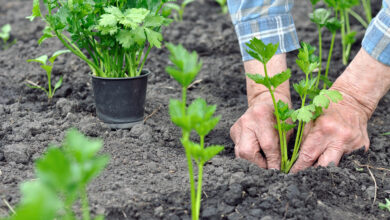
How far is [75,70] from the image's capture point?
297 centimetres

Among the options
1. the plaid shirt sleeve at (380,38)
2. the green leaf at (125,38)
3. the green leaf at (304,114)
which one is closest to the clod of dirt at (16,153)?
the green leaf at (125,38)

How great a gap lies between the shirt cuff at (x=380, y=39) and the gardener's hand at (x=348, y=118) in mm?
30

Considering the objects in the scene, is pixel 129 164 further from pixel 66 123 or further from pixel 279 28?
pixel 279 28

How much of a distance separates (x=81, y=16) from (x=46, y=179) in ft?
3.72

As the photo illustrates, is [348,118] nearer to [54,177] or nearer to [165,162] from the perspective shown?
[165,162]

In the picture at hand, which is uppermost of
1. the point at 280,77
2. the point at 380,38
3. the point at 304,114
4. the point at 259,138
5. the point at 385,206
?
the point at 380,38

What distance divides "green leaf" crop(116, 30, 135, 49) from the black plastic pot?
23cm

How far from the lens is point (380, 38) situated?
6.25 ft

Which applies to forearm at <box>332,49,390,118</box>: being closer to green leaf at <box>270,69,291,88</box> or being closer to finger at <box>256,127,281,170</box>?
finger at <box>256,127,281,170</box>

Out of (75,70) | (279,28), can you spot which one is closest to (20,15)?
(75,70)

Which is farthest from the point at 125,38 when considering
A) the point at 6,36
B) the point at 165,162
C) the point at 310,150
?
the point at 6,36

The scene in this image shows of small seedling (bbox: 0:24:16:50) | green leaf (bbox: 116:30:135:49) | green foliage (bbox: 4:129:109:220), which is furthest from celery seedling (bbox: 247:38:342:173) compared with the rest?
small seedling (bbox: 0:24:16:50)

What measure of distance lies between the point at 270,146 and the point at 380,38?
2.03 ft

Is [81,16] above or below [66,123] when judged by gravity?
above
